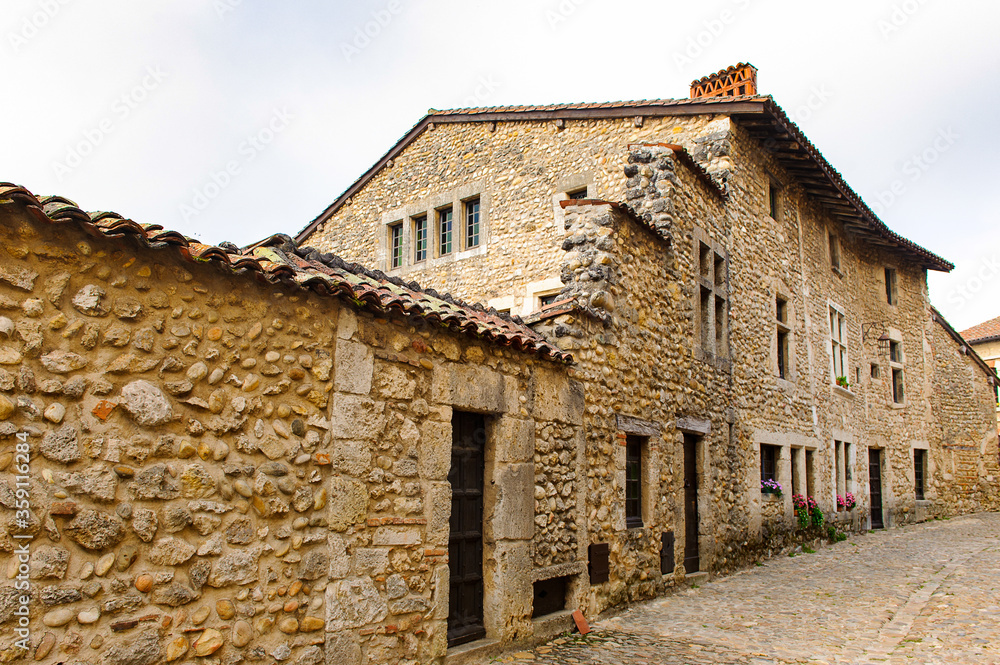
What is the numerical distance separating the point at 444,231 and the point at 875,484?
35.9 ft

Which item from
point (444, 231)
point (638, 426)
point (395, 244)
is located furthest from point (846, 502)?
point (395, 244)

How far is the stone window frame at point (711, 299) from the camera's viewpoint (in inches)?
371

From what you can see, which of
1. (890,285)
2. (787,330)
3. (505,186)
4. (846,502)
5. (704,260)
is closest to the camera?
(704,260)

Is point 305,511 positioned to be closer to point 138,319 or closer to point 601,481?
point 138,319

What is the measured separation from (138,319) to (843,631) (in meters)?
6.32

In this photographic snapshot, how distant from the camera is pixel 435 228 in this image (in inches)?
513

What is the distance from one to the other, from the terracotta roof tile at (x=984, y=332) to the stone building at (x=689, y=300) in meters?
14.1

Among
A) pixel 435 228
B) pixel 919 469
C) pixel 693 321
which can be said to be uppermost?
pixel 435 228

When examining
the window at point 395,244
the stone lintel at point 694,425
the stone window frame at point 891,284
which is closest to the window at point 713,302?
the stone lintel at point 694,425

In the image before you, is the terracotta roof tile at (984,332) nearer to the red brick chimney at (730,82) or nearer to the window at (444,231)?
the red brick chimney at (730,82)

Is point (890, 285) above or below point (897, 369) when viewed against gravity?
above

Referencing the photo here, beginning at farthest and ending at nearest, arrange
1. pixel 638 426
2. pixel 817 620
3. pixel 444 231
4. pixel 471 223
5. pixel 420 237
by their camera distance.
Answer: pixel 420 237
pixel 444 231
pixel 471 223
pixel 638 426
pixel 817 620

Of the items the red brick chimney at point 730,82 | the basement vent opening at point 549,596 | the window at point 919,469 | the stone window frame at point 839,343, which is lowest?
the basement vent opening at point 549,596

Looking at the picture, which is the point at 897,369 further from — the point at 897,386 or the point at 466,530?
the point at 466,530
